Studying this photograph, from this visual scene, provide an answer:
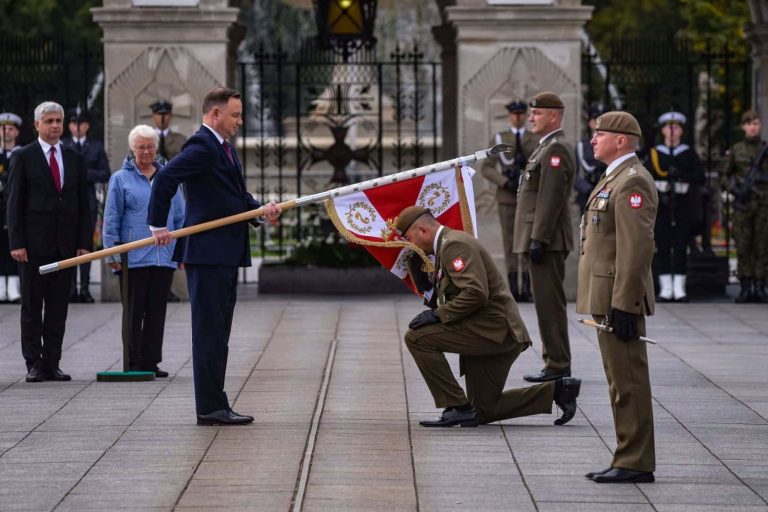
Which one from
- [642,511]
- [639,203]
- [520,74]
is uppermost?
[520,74]

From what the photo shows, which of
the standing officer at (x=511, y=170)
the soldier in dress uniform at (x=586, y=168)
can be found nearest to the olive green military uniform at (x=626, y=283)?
the soldier in dress uniform at (x=586, y=168)

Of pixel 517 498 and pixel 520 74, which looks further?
pixel 520 74

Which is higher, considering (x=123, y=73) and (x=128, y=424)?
(x=123, y=73)

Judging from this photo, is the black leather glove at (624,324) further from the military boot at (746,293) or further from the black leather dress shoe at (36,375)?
the military boot at (746,293)

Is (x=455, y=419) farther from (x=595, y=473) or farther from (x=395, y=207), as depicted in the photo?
(x=595, y=473)

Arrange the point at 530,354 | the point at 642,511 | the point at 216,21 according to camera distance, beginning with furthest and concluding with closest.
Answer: the point at 216,21
the point at 530,354
the point at 642,511

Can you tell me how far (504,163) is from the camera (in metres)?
17.1

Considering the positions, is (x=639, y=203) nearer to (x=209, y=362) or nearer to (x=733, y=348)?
(x=209, y=362)

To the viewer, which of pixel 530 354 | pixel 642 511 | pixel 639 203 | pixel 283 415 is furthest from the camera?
pixel 530 354

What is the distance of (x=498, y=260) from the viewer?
58.3 ft

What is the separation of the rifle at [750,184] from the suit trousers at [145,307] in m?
7.78

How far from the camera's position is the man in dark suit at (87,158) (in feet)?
55.6

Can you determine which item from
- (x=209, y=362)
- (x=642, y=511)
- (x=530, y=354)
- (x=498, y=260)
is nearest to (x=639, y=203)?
(x=642, y=511)

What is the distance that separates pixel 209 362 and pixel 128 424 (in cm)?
57
